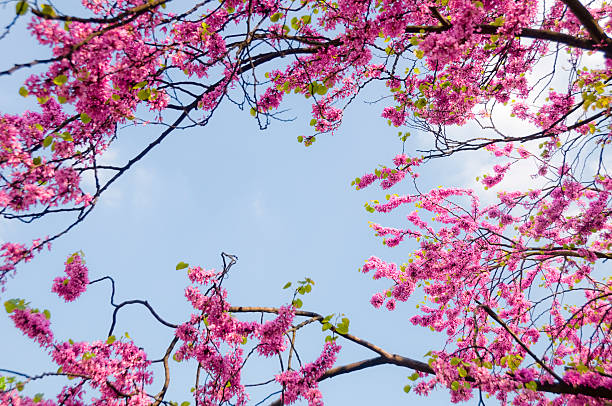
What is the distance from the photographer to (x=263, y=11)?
507 cm

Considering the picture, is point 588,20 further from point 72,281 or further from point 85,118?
point 72,281

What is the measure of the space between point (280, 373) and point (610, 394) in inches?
151

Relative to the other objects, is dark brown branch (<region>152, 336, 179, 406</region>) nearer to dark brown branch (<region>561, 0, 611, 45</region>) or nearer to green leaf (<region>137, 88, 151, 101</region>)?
green leaf (<region>137, 88, 151, 101</region>)

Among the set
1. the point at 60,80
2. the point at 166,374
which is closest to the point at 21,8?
the point at 60,80

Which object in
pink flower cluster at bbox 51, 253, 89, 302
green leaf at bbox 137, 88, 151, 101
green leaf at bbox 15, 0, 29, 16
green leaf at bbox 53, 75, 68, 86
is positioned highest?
green leaf at bbox 137, 88, 151, 101

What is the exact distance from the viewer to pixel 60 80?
3023 mm

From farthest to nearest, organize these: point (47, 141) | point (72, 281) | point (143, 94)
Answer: point (72, 281)
point (143, 94)
point (47, 141)

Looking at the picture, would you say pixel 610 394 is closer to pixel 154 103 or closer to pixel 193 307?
pixel 193 307

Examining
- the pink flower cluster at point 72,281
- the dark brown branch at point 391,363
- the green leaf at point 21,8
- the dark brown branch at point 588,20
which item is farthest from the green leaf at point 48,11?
the dark brown branch at point 588,20

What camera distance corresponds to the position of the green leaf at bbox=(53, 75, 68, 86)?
3.01 metres

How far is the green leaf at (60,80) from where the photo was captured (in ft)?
9.88

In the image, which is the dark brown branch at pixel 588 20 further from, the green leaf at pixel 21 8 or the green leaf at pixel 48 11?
the green leaf at pixel 21 8

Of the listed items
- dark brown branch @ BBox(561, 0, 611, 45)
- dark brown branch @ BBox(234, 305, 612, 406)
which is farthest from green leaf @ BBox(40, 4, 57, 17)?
dark brown branch @ BBox(561, 0, 611, 45)

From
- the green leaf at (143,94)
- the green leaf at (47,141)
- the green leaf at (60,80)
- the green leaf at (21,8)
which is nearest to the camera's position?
the green leaf at (21,8)
